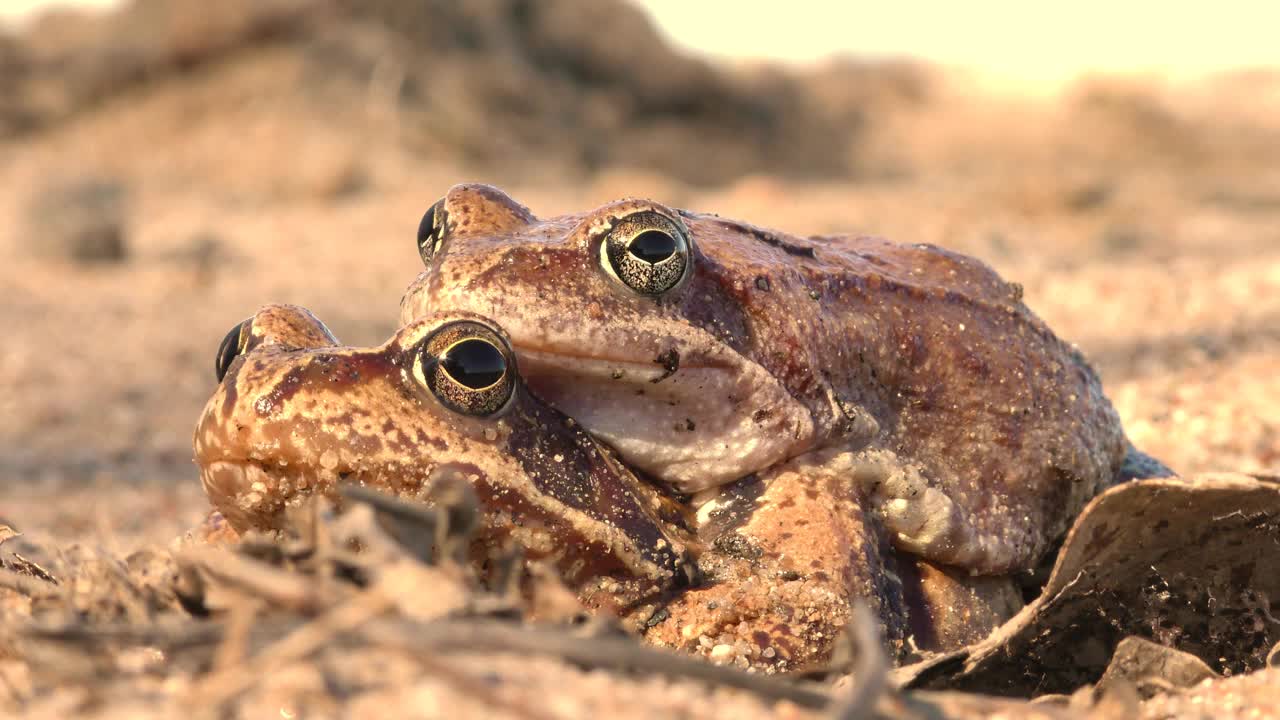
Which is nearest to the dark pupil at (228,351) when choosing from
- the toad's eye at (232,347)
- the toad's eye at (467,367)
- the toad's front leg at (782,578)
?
the toad's eye at (232,347)

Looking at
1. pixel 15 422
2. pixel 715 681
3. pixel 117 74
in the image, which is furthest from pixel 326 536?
pixel 117 74

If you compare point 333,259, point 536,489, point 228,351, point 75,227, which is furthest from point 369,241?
point 536,489

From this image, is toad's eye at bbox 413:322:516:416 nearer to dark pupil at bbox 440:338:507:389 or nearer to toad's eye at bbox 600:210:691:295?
dark pupil at bbox 440:338:507:389

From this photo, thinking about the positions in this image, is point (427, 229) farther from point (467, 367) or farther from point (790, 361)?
point (790, 361)

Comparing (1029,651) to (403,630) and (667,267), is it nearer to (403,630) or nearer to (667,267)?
(667,267)

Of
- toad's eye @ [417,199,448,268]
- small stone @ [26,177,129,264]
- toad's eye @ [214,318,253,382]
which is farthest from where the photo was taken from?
small stone @ [26,177,129,264]

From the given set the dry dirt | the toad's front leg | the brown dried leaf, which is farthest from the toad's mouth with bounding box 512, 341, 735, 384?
the dry dirt
